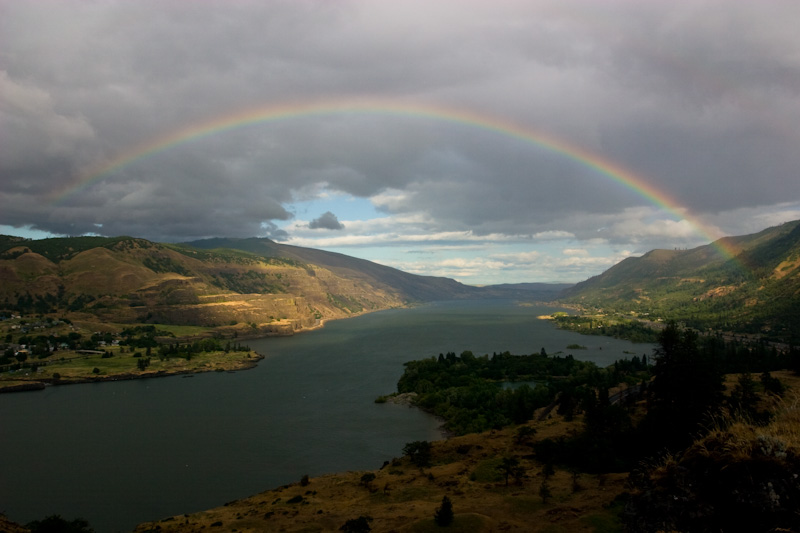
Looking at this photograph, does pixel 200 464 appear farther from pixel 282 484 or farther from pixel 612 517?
pixel 612 517

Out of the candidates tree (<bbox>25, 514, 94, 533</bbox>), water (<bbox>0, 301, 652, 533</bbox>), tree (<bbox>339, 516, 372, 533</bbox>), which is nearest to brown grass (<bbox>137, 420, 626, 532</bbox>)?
tree (<bbox>339, 516, 372, 533</bbox>)

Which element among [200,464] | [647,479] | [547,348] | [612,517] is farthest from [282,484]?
[547,348]

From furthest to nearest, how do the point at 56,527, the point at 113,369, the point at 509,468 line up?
the point at 113,369
the point at 509,468
the point at 56,527

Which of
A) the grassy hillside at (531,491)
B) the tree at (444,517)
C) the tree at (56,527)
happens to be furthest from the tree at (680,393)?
the tree at (56,527)

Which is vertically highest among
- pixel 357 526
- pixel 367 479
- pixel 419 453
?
pixel 357 526

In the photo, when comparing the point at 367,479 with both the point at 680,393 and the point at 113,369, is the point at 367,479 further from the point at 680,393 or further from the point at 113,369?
the point at 113,369

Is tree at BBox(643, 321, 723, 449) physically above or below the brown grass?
above

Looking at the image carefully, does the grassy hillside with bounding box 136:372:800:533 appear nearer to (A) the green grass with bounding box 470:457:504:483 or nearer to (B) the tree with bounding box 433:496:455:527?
(A) the green grass with bounding box 470:457:504:483

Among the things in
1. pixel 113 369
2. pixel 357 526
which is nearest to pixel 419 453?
pixel 357 526

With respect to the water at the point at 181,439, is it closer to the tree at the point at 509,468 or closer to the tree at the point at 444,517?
the tree at the point at 509,468
